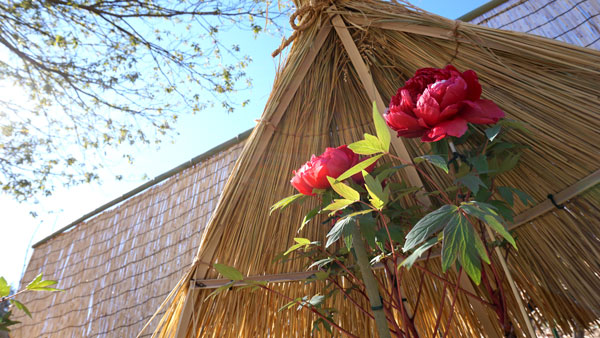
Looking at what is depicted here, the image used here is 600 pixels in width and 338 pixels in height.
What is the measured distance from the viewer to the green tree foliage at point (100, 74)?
2.75 metres

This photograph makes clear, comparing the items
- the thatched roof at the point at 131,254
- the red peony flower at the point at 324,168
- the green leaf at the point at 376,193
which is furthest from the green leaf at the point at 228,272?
the thatched roof at the point at 131,254

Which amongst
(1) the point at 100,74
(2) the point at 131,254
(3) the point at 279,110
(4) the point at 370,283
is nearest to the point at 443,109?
(4) the point at 370,283

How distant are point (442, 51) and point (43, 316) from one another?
2.85m

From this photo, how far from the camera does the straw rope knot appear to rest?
36.0 inches

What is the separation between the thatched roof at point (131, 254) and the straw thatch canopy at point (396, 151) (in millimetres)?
787

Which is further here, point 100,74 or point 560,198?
point 100,74

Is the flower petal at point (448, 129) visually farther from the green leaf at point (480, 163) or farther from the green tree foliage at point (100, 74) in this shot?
the green tree foliage at point (100, 74)

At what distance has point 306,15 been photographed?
0.95m

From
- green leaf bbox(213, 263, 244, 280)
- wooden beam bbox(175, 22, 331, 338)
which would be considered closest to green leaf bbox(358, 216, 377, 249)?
green leaf bbox(213, 263, 244, 280)

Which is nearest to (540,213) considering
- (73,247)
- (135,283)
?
(135,283)

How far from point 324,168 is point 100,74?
3.05 meters

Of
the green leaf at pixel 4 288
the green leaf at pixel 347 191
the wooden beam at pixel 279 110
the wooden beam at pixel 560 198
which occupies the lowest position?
the green leaf at pixel 4 288

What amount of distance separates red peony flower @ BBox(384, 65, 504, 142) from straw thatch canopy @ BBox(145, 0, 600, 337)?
23 centimetres

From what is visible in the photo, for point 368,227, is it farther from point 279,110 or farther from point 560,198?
point 279,110
